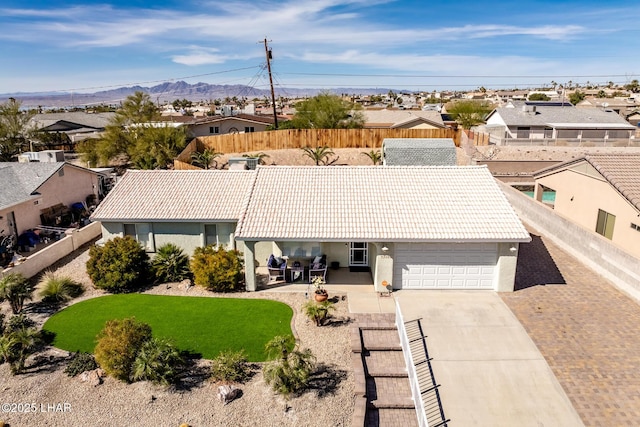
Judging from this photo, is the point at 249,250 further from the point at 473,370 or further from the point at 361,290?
the point at 473,370

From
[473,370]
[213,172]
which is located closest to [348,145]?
[213,172]

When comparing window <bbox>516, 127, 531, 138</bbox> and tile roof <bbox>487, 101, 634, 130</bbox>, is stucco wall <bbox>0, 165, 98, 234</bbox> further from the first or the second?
window <bbox>516, 127, 531, 138</bbox>

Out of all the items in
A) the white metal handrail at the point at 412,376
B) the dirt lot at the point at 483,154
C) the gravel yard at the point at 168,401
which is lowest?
the gravel yard at the point at 168,401

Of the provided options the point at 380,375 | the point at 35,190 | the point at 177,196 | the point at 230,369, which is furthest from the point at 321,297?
the point at 35,190

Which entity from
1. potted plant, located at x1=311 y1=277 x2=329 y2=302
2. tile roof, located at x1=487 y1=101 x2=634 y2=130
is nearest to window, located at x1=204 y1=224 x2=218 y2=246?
potted plant, located at x1=311 y1=277 x2=329 y2=302

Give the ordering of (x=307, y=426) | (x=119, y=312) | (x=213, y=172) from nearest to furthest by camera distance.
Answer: (x=307, y=426) → (x=119, y=312) → (x=213, y=172)

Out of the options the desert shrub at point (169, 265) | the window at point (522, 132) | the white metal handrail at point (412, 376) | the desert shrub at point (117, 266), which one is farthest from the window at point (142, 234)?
the window at point (522, 132)

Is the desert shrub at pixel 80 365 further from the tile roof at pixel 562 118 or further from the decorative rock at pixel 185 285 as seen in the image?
the tile roof at pixel 562 118
